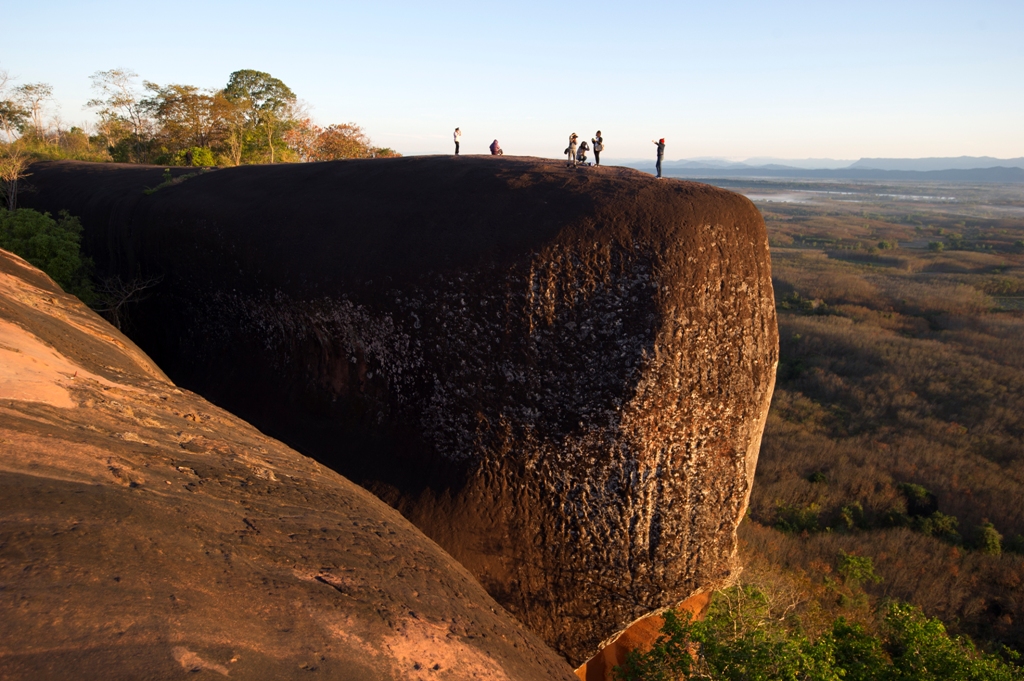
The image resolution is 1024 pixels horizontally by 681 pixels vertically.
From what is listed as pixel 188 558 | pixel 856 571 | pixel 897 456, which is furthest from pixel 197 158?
pixel 897 456

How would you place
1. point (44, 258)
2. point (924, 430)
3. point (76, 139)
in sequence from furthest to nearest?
1. point (76, 139)
2. point (924, 430)
3. point (44, 258)

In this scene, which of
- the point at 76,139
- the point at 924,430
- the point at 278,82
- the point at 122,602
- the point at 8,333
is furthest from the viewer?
the point at 76,139

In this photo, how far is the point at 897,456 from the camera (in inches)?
974

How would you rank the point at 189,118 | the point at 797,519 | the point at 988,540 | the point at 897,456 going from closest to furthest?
the point at 988,540, the point at 797,519, the point at 897,456, the point at 189,118

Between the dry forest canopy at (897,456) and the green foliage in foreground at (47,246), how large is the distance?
15.7 meters

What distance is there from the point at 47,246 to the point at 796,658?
15.7 m

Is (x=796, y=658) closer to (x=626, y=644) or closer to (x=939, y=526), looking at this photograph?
(x=626, y=644)

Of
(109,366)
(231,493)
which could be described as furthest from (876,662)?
(109,366)

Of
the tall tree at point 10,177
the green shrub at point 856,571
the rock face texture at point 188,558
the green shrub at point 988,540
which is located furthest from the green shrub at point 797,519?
the tall tree at point 10,177

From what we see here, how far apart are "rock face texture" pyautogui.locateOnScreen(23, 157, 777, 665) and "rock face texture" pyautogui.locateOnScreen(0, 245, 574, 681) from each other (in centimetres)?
194

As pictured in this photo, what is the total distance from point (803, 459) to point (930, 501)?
4.27 metres

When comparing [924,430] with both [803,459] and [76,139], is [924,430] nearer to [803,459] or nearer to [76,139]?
[803,459]

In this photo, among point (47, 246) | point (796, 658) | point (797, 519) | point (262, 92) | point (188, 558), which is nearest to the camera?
point (188, 558)

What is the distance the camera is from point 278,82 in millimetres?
38750
